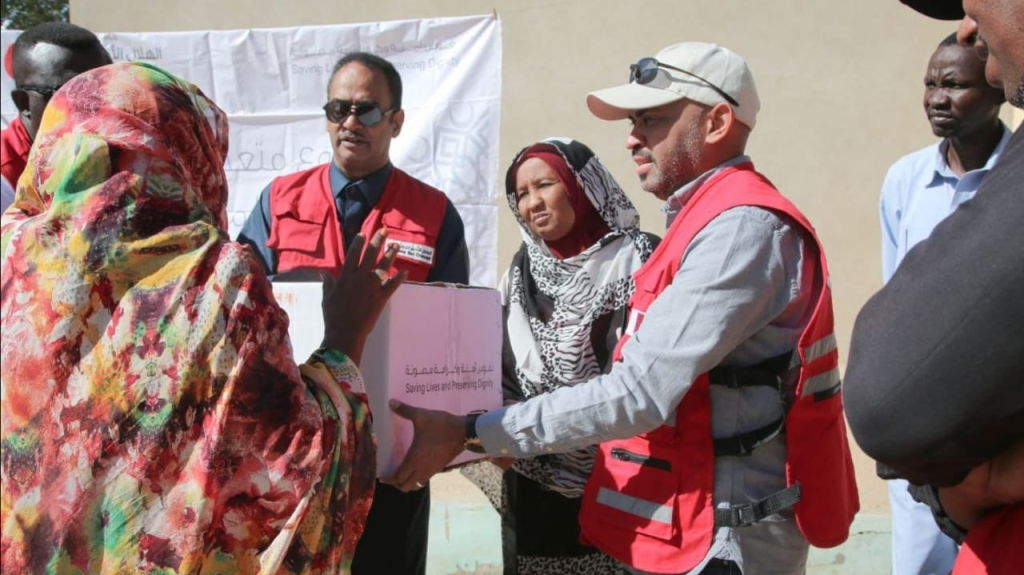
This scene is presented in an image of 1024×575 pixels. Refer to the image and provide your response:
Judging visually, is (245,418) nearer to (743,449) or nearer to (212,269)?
(212,269)

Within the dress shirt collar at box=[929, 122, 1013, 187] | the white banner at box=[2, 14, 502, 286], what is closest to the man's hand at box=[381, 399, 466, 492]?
the dress shirt collar at box=[929, 122, 1013, 187]

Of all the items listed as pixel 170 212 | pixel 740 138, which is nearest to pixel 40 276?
pixel 170 212

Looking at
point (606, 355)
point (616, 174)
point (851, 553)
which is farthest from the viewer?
point (616, 174)

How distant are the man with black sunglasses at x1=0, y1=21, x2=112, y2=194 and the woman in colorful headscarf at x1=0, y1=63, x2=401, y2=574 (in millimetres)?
1482

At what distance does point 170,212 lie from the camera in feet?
6.02

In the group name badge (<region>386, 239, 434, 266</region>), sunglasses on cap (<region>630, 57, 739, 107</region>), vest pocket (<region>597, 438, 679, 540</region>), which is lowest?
vest pocket (<region>597, 438, 679, 540</region>)

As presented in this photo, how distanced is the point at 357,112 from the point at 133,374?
6.96 feet

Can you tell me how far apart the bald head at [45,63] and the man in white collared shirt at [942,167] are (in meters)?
3.12

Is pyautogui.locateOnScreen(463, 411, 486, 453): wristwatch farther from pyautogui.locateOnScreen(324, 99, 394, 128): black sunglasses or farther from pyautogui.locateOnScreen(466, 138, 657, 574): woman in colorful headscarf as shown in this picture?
pyautogui.locateOnScreen(324, 99, 394, 128): black sunglasses

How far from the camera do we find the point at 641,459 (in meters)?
2.33

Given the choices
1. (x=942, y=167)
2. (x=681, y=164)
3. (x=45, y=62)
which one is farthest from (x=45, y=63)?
(x=942, y=167)

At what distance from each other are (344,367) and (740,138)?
118 centimetres

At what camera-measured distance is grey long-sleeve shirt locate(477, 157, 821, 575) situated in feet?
6.96

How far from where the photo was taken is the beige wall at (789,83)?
5.43m
